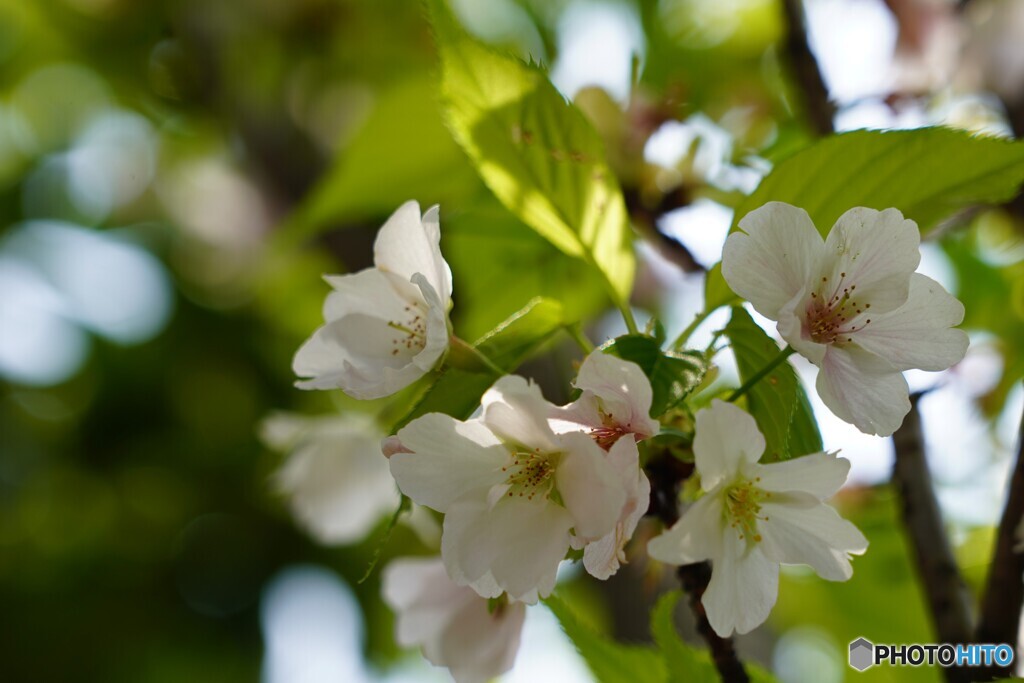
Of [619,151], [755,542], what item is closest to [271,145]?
[619,151]

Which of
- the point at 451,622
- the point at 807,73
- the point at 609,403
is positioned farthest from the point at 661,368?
the point at 807,73

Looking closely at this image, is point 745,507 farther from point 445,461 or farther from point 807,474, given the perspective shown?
point 445,461

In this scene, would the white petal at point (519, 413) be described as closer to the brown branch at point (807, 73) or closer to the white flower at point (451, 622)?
the white flower at point (451, 622)

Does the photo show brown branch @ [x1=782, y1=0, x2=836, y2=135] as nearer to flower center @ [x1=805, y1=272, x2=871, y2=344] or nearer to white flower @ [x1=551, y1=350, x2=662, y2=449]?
flower center @ [x1=805, y1=272, x2=871, y2=344]

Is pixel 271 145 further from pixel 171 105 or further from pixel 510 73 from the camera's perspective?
pixel 510 73

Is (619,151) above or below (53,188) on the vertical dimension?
above

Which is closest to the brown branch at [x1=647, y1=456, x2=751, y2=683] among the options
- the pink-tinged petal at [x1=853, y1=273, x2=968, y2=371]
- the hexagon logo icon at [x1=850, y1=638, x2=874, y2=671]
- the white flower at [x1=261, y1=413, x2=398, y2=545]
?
the pink-tinged petal at [x1=853, y1=273, x2=968, y2=371]
